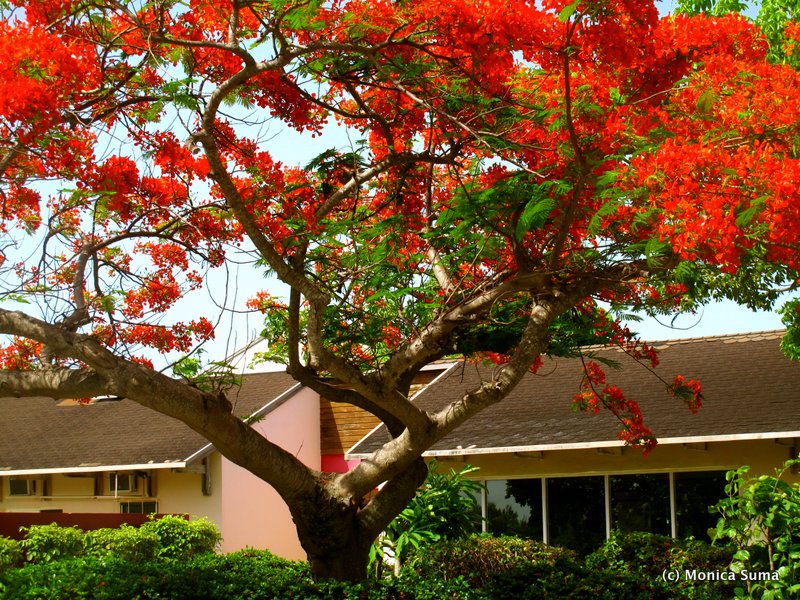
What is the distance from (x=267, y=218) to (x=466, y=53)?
2371 millimetres

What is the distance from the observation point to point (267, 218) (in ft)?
29.6

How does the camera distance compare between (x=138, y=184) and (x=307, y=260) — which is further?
(x=138, y=184)

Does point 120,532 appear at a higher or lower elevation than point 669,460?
lower

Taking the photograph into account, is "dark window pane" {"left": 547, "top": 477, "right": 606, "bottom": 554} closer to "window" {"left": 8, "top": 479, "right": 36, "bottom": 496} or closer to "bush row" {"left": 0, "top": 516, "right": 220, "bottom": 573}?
"bush row" {"left": 0, "top": 516, "right": 220, "bottom": 573}

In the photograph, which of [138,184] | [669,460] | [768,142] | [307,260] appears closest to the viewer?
[768,142]

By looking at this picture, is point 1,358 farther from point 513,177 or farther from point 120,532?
point 513,177

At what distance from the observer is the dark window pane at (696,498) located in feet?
43.8

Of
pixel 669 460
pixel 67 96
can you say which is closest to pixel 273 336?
pixel 67 96

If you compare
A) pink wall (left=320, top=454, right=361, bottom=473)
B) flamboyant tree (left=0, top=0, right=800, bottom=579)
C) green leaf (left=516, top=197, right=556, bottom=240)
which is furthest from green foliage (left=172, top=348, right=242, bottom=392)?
pink wall (left=320, top=454, right=361, bottom=473)

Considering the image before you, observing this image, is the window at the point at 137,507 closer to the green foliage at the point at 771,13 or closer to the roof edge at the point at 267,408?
the roof edge at the point at 267,408

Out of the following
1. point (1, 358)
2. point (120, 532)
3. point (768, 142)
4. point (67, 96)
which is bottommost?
point (120, 532)

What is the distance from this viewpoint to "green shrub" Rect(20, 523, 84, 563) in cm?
1517

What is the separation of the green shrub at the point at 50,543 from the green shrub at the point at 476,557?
639cm

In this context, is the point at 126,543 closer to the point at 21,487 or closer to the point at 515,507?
the point at 515,507
